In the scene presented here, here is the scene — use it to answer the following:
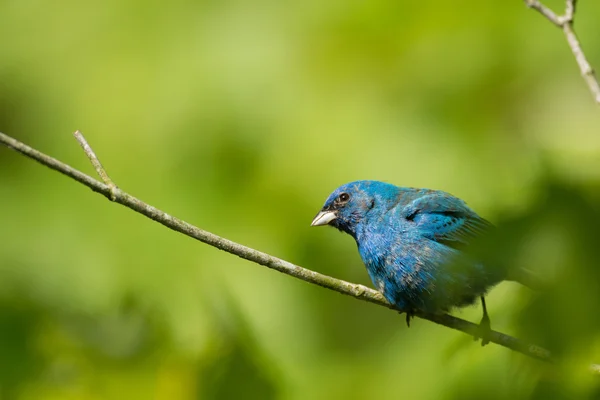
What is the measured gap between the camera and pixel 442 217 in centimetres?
405

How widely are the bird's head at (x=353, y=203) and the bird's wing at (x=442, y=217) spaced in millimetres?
214

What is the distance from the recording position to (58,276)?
455cm

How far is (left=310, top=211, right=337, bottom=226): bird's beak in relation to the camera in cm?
443

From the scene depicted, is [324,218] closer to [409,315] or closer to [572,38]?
[409,315]

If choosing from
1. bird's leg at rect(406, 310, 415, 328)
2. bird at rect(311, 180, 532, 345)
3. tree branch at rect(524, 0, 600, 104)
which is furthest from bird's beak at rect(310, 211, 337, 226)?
tree branch at rect(524, 0, 600, 104)

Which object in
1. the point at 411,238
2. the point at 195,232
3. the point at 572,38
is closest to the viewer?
the point at 195,232

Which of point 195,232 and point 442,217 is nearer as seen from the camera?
point 195,232

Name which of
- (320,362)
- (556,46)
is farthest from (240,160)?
(556,46)

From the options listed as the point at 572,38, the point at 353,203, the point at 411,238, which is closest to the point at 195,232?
the point at 572,38

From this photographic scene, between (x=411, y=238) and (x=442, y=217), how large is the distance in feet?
0.78

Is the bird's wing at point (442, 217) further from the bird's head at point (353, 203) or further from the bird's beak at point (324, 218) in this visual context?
the bird's beak at point (324, 218)

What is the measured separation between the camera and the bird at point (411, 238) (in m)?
3.71

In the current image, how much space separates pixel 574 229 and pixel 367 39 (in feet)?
14.4

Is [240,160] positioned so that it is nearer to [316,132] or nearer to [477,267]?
[316,132]
